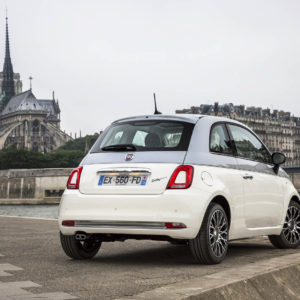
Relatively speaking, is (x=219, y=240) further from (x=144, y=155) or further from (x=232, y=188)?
(x=144, y=155)

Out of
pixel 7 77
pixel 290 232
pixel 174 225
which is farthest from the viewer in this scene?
pixel 7 77

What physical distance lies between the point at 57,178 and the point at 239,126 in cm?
8985

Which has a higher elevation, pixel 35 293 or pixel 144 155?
pixel 144 155

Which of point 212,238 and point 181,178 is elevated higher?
point 181,178

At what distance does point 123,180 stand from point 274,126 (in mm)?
156383

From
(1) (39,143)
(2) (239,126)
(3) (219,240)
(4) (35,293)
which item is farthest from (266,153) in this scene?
(1) (39,143)

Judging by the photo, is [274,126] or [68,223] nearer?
[68,223]

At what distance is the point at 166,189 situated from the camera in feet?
20.2

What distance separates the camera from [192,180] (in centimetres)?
615

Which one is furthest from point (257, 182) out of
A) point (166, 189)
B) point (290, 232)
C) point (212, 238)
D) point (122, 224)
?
point (122, 224)

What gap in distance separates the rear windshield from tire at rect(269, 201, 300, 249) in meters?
2.06

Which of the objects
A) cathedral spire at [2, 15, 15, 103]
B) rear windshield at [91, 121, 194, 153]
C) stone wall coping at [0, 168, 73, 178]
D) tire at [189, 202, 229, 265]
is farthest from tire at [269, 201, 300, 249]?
Result: cathedral spire at [2, 15, 15, 103]

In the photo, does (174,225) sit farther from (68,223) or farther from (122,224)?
(68,223)

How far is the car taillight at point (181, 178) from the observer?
6.14m
